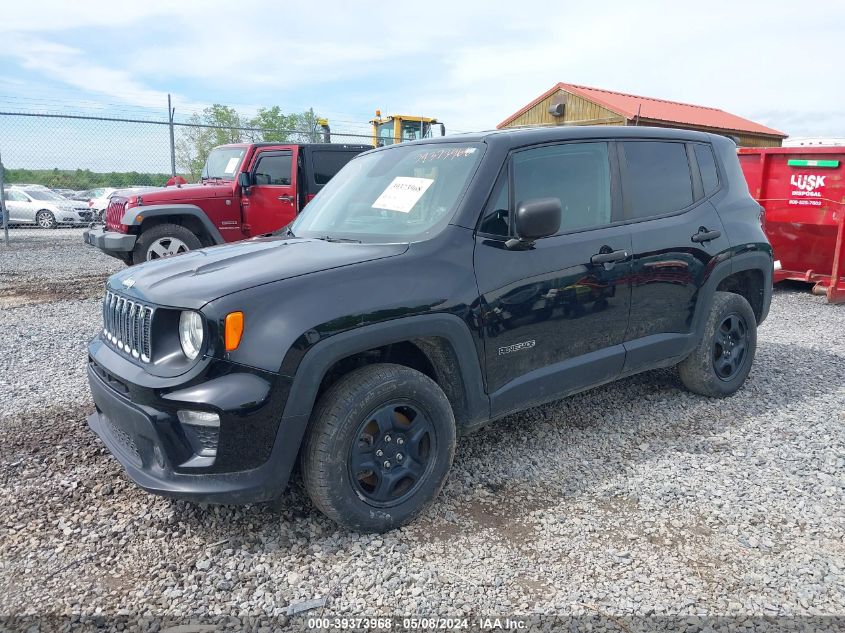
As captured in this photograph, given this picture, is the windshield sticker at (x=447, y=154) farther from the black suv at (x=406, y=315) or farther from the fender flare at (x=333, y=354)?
the fender flare at (x=333, y=354)

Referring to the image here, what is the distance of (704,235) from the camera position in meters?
4.07

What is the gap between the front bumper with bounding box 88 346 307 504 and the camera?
2428 millimetres

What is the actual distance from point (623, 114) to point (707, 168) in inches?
612

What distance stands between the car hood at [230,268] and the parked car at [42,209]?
67.6ft

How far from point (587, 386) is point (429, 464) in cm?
119

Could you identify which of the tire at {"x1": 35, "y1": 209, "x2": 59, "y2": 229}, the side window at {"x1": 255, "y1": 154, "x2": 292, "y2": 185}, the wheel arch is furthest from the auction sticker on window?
the tire at {"x1": 35, "y1": 209, "x2": 59, "y2": 229}

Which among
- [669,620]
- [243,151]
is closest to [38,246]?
[243,151]

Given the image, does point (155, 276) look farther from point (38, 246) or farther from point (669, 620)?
point (38, 246)

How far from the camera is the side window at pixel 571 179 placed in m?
3.35

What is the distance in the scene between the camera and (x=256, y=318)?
2479 millimetres

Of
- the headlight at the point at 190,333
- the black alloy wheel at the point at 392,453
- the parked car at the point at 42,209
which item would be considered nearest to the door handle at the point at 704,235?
the black alloy wheel at the point at 392,453

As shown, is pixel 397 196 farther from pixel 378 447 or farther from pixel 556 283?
pixel 378 447

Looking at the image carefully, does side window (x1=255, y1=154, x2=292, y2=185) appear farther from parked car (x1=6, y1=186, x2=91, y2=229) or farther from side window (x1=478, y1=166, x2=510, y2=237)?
parked car (x1=6, y1=186, x2=91, y2=229)

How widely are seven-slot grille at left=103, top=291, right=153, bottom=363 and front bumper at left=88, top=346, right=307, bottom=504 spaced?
0.19 metres
